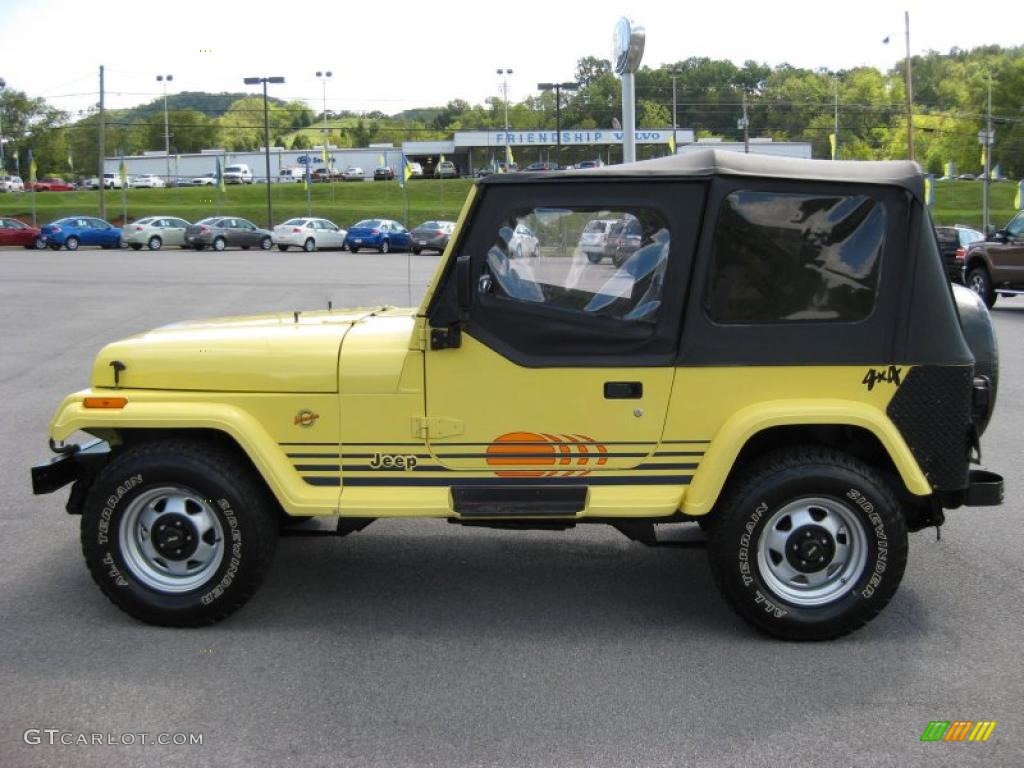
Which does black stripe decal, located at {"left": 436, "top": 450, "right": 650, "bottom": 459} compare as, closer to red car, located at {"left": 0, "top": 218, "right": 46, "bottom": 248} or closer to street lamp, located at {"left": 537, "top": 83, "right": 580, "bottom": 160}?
street lamp, located at {"left": 537, "top": 83, "right": 580, "bottom": 160}

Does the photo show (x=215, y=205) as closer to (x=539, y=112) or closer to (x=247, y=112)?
(x=539, y=112)

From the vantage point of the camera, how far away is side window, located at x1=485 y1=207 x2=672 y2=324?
4414 millimetres

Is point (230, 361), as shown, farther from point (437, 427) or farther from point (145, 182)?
point (145, 182)

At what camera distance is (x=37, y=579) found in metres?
5.23

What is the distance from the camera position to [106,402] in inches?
181

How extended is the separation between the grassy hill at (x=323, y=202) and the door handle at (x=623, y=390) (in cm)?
5889

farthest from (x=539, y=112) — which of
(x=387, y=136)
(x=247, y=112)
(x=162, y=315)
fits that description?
(x=162, y=315)

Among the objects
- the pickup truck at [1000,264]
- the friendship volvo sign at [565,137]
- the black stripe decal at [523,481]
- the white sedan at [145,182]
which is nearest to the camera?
the black stripe decal at [523,481]

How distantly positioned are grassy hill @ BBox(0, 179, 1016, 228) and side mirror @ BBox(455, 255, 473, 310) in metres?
58.9

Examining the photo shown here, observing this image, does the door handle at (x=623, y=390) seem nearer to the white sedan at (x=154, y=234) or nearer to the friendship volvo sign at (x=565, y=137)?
the white sedan at (x=154, y=234)

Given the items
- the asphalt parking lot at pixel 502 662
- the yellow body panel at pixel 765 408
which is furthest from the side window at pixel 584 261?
the asphalt parking lot at pixel 502 662

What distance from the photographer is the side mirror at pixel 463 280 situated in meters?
4.27

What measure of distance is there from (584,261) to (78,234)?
43.3 metres

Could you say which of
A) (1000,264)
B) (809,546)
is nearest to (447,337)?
(809,546)
